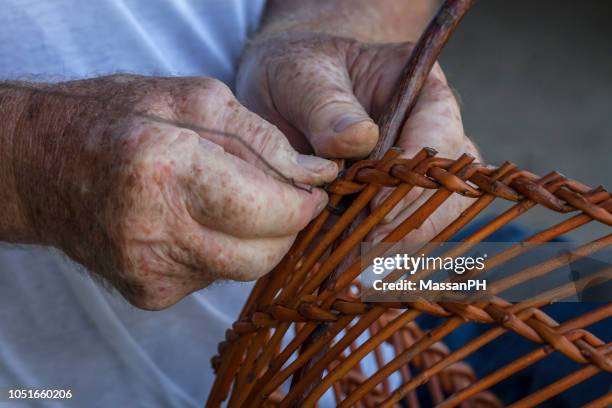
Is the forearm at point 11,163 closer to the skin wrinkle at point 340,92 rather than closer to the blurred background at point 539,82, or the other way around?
the skin wrinkle at point 340,92

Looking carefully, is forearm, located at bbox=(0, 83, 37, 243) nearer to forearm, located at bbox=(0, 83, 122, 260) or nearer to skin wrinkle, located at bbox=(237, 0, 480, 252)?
forearm, located at bbox=(0, 83, 122, 260)

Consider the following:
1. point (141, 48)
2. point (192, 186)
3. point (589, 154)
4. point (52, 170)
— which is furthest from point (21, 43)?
point (589, 154)

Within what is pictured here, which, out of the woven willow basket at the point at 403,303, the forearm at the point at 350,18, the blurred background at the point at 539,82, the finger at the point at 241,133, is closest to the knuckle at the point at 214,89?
the finger at the point at 241,133

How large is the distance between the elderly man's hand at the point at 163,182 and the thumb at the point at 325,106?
29 mm

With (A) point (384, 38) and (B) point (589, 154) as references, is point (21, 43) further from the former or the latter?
(B) point (589, 154)

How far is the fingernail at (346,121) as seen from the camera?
0.66 metres

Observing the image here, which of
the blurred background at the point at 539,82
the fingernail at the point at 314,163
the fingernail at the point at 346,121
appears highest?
the fingernail at the point at 346,121

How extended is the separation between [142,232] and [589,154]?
1973mm

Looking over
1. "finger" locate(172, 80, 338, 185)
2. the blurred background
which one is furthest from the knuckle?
the blurred background

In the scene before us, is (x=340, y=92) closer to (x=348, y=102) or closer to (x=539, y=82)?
(x=348, y=102)

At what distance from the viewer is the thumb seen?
0.66 meters

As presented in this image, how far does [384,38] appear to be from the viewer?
118cm

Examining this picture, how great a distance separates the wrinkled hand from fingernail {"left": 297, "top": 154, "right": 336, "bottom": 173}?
0.03 metres

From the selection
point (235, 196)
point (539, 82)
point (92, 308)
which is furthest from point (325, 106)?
point (539, 82)
